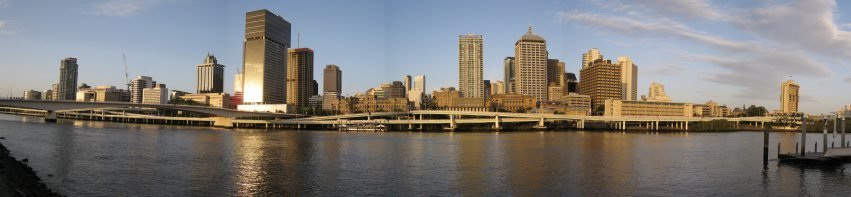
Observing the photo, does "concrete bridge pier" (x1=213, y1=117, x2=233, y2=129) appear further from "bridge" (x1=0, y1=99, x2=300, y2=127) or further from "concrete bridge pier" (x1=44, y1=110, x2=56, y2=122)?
"concrete bridge pier" (x1=44, y1=110, x2=56, y2=122)

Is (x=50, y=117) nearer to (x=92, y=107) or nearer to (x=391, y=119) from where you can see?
(x=92, y=107)

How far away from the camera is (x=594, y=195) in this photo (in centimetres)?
2912

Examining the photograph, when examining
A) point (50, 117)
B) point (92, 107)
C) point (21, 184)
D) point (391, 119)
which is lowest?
point (21, 184)

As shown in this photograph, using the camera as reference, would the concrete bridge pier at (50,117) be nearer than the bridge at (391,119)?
No

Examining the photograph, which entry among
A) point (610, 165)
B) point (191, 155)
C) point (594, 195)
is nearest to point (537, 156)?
point (610, 165)

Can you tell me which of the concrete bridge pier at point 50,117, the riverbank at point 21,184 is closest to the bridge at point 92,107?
the concrete bridge pier at point 50,117

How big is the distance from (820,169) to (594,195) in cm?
2420

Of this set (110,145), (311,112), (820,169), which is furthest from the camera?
(311,112)

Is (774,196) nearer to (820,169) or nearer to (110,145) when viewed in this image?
(820,169)

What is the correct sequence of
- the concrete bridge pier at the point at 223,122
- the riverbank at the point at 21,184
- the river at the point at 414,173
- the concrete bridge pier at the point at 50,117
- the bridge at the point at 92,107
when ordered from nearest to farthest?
the riverbank at the point at 21,184
the river at the point at 414,173
the bridge at the point at 92,107
the concrete bridge pier at the point at 50,117
the concrete bridge pier at the point at 223,122

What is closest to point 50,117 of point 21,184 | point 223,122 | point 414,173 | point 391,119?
point 223,122

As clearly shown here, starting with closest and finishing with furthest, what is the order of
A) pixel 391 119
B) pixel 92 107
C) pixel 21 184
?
pixel 21 184 < pixel 92 107 < pixel 391 119

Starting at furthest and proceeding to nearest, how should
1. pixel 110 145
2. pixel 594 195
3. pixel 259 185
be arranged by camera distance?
pixel 110 145 < pixel 259 185 < pixel 594 195

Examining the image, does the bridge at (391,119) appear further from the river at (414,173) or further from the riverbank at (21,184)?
the riverbank at (21,184)
